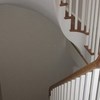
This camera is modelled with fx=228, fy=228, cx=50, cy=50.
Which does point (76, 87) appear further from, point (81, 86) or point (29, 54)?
point (29, 54)

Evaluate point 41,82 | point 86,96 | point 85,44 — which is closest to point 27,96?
point 41,82

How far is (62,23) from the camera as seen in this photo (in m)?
3.32

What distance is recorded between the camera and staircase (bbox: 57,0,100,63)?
9.46 ft

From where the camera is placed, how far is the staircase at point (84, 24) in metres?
2.88

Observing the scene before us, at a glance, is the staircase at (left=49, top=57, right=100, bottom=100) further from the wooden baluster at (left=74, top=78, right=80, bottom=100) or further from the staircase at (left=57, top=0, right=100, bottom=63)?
the staircase at (left=57, top=0, right=100, bottom=63)

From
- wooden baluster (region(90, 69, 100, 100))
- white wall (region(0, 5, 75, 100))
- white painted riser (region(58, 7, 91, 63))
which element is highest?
wooden baluster (region(90, 69, 100, 100))

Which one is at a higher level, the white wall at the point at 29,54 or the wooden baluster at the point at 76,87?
the wooden baluster at the point at 76,87

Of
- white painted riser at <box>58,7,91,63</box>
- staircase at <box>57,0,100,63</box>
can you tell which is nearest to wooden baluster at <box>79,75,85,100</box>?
staircase at <box>57,0,100,63</box>

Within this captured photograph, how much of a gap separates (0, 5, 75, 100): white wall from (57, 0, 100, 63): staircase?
2032 mm

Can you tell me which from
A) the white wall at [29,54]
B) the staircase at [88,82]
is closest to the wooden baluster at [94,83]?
the staircase at [88,82]

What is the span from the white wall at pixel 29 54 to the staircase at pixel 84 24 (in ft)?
6.67

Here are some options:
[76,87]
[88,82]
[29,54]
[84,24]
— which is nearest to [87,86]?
[88,82]

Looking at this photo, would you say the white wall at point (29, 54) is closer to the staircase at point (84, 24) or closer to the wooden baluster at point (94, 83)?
the staircase at point (84, 24)

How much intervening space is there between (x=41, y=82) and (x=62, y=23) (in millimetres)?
3210
